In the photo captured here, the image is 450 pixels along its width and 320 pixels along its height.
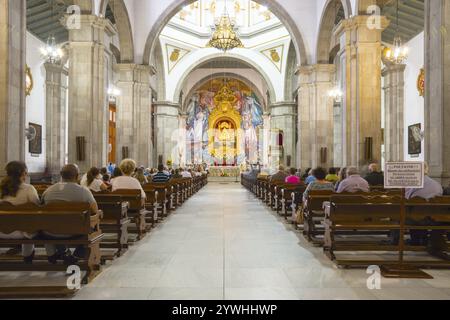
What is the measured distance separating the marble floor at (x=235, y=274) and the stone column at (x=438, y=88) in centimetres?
281

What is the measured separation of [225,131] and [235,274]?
39.0 meters

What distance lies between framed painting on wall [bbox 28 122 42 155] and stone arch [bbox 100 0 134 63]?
4.46m

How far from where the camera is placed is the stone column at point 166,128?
29.6m

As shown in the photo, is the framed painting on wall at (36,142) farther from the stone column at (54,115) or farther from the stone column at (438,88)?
the stone column at (438,88)

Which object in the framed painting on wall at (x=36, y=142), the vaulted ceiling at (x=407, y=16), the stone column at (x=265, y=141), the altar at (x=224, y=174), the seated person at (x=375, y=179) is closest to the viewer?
the seated person at (x=375, y=179)

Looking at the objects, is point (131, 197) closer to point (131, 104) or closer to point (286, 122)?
point (131, 104)

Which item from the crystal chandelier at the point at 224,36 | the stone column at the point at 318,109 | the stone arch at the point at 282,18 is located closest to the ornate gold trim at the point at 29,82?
the stone arch at the point at 282,18

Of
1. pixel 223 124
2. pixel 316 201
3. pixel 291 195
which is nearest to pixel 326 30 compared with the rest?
pixel 291 195

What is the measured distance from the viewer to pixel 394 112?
1892cm

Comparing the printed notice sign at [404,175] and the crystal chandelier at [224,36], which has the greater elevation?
the crystal chandelier at [224,36]

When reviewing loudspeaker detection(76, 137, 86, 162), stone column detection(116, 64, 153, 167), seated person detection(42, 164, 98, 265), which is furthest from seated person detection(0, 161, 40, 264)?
stone column detection(116, 64, 153, 167)

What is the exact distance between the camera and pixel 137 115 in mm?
19500
